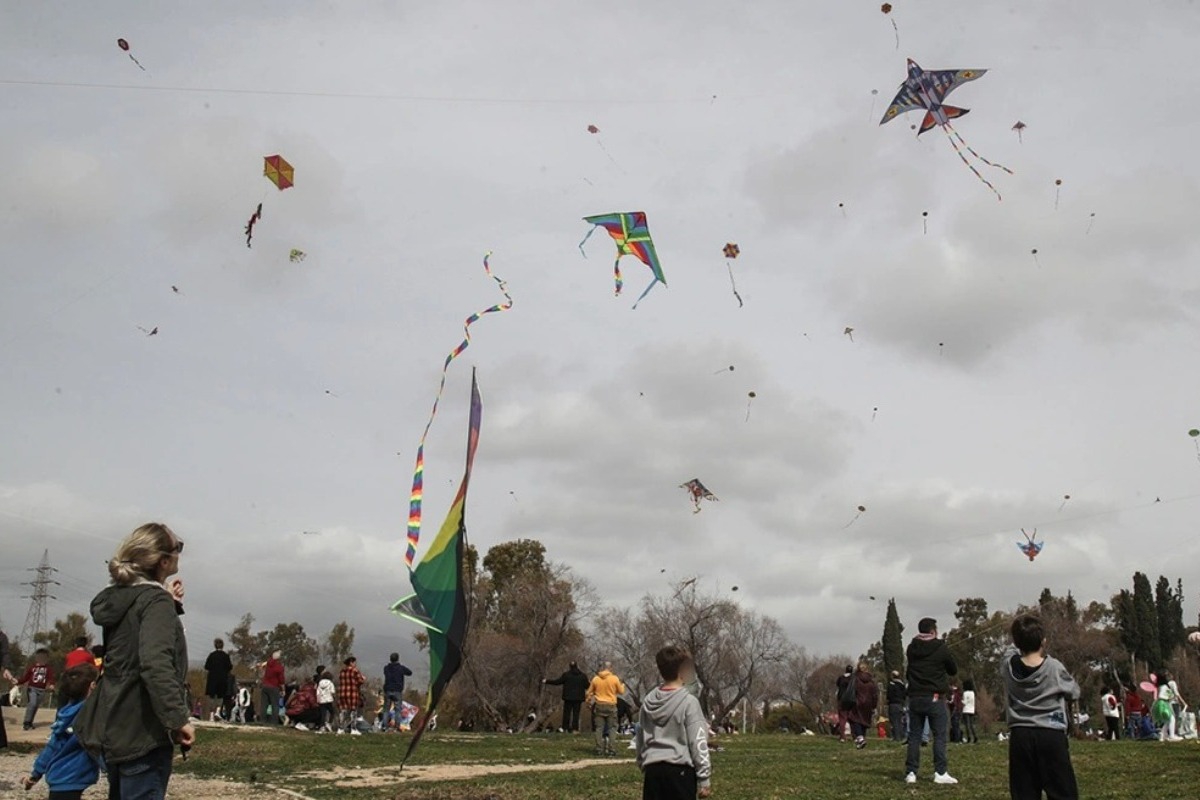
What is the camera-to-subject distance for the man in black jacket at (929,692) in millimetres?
13281

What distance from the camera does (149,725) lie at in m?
5.34

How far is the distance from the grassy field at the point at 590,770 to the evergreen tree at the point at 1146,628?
238 ft

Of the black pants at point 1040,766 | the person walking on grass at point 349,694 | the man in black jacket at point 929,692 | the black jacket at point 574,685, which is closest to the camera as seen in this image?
the black pants at point 1040,766

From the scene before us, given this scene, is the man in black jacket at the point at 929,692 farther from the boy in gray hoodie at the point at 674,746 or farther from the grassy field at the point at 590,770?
the boy in gray hoodie at the point at 674,746

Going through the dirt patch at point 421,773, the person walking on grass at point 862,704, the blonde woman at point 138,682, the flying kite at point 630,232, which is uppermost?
the flying kite at point 630,232

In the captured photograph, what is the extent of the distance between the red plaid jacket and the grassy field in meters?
3.24

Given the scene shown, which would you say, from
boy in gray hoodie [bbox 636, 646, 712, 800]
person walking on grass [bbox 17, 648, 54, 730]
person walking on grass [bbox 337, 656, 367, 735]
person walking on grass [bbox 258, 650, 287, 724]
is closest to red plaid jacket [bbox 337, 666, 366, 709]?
person walking on grass [bbox 337, 656, 367, 735]

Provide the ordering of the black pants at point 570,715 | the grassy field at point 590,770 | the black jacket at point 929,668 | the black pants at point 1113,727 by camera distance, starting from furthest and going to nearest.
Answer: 1. the black pants at point 1113,727
2. the black pants at point 570,715
3. the black jacket at point 929,668
4. the grassy field at point 590,770

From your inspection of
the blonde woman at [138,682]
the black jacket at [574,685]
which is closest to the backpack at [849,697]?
the black jacket at [574,685]

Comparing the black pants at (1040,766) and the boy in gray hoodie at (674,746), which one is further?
the black pants at (1040,766)

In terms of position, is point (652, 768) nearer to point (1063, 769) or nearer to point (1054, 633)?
point (1063, 769)

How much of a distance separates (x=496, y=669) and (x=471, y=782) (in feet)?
152

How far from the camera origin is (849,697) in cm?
2489

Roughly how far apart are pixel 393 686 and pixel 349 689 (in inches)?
48.0
